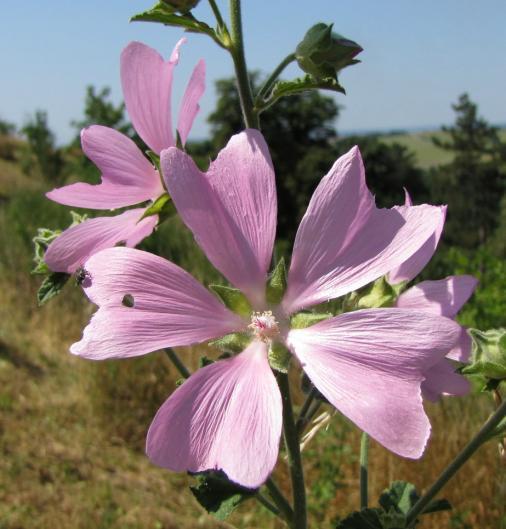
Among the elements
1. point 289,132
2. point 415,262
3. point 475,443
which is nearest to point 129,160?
point 415,262

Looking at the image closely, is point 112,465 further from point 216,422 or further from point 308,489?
point 216,422

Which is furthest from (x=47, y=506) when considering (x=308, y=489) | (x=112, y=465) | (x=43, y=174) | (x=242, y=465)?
(x=43, y=174)

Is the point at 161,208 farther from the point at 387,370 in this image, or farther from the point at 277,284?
the point at 387,370

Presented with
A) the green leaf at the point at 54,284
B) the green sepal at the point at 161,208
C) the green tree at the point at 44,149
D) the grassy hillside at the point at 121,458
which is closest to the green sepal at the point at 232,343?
the green sepal at the point at 161,208

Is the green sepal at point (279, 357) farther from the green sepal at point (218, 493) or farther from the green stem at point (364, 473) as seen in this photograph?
the green stem at point (364, 473)

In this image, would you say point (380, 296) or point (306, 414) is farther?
point (306, 414)

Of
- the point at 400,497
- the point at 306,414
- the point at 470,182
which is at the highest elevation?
the point at 306,414

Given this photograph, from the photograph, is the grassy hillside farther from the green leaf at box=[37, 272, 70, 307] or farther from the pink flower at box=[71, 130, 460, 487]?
the pink flower at box=[71, 130, 460, 487]
